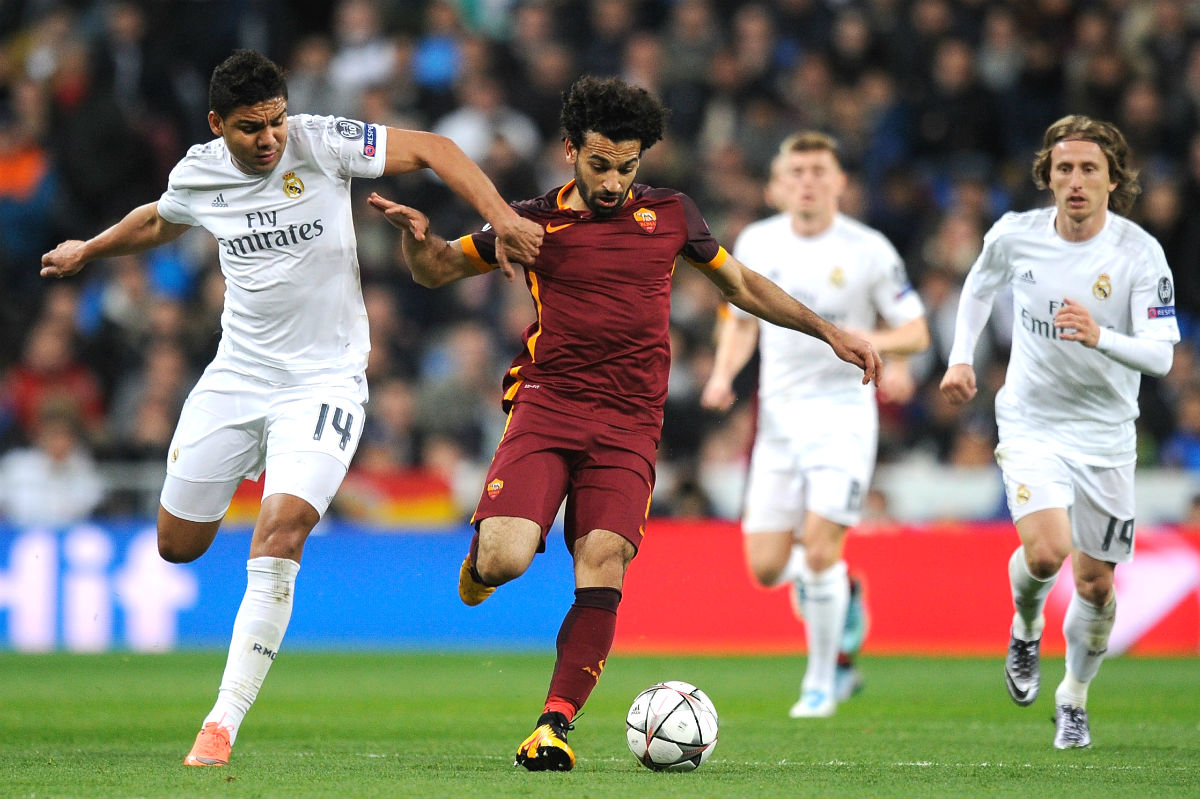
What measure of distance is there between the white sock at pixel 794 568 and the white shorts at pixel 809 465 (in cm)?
26

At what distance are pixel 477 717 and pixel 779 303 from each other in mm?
3194

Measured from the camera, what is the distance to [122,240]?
686 centimetres

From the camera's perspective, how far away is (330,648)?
13.2 meters

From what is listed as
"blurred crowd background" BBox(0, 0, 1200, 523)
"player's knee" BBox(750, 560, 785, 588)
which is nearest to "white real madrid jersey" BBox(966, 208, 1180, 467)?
"player's knee" BBox(750, 560, 785, 588)

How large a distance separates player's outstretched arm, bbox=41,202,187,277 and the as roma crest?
1.84m

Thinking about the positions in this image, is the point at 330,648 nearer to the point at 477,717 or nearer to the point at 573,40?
the point at 477,717

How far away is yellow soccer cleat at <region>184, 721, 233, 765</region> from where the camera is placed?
609cm

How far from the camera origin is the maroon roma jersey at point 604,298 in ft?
21.4

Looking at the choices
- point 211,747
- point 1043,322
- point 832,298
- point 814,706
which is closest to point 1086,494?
point 1043,322

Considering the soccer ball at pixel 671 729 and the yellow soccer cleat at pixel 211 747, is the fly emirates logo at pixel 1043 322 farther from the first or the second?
the yellow soccer cleat at pixel 211 747

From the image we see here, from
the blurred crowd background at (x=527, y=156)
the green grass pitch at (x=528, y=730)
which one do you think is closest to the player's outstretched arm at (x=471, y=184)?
the green grass pitch at (x=528, y=730)

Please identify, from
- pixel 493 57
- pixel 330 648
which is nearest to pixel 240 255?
pixel 330 648

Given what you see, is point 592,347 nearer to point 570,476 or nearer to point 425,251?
point 570,476

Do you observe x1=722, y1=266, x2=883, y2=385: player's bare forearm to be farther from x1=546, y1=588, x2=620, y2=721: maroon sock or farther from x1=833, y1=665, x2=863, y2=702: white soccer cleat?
x1=833, y1=665, x2=863, y2=702: white soccer cleat
